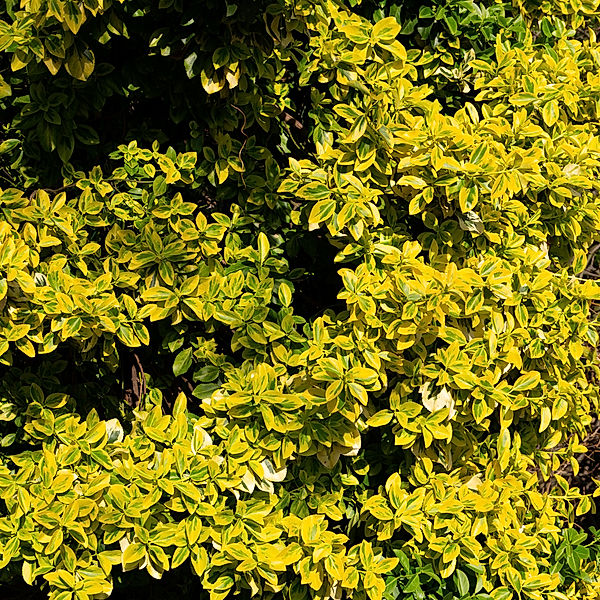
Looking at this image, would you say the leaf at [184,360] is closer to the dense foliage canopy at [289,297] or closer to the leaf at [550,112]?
the dense foliage canopy at [289,297]

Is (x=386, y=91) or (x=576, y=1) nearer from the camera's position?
(x=386, y=91)

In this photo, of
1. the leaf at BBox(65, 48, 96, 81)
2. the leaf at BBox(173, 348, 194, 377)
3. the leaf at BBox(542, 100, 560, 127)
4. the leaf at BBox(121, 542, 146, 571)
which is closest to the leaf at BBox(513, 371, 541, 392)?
the leaf at BBox(542, 100, 560, 127)

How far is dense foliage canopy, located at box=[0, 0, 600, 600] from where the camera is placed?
1985 millimetres

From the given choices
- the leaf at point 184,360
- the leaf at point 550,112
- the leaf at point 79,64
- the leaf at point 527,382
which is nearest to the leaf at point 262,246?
the leaf at point 184,360

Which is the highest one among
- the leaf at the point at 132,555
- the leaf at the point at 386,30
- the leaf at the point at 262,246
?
the leaf at the point at 386,30

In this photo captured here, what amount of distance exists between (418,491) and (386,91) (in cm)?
109

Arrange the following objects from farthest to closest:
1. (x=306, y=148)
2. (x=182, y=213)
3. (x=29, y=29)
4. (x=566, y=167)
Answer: (x=306, y=148), (x=566, y=167), (x=182, y=213), (x=29, y=29)

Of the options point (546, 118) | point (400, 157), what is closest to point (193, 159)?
point (400, 157)

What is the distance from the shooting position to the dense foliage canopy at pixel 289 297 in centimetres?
199

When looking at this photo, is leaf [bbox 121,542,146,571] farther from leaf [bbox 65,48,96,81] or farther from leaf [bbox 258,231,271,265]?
leaf [bbox 65,48,96,81]

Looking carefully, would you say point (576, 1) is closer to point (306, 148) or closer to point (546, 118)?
point (546, 118)

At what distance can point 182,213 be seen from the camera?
2.16 m

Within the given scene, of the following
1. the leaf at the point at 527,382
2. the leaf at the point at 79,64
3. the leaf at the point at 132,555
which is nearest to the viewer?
the leaf at the point at 132,555

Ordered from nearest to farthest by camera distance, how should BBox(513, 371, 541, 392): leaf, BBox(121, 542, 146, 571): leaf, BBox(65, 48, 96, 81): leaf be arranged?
BBox(121, 542, 146, 571): leaf → BBox(65, 48, 96, 81): leaf → BBox(513, 371, 541, 392): leaf
